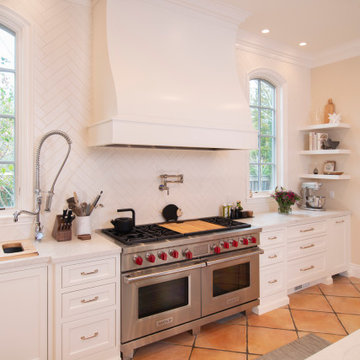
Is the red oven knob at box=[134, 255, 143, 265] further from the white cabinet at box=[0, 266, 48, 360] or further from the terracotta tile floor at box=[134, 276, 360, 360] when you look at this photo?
the terracotta tile floor at box=[134, 276, 360, 360]

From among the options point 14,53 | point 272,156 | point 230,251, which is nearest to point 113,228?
point 230,251

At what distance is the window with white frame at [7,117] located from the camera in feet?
8.73

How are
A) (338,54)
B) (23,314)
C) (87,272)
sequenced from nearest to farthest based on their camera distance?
(23,314), (87,272), (338,54)

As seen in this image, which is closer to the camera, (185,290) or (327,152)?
(185,290)

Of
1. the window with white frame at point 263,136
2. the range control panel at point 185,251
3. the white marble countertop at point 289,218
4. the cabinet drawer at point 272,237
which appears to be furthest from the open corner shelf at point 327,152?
the range control panel at point 185,251

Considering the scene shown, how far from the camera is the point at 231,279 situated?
3.04 meters

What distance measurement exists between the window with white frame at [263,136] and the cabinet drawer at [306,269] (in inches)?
41.6

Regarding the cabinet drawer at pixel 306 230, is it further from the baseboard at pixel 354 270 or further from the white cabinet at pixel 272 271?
the baseboard at pixel 354 270

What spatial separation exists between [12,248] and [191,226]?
1.54m

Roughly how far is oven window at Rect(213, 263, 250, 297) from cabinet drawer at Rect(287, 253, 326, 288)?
749mm

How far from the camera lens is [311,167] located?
189 inches

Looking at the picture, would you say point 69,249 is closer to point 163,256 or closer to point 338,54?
point 163,256

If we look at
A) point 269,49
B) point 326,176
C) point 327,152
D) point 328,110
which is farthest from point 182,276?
point 328,110

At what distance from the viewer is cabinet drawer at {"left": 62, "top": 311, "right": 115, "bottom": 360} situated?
2.22 m
